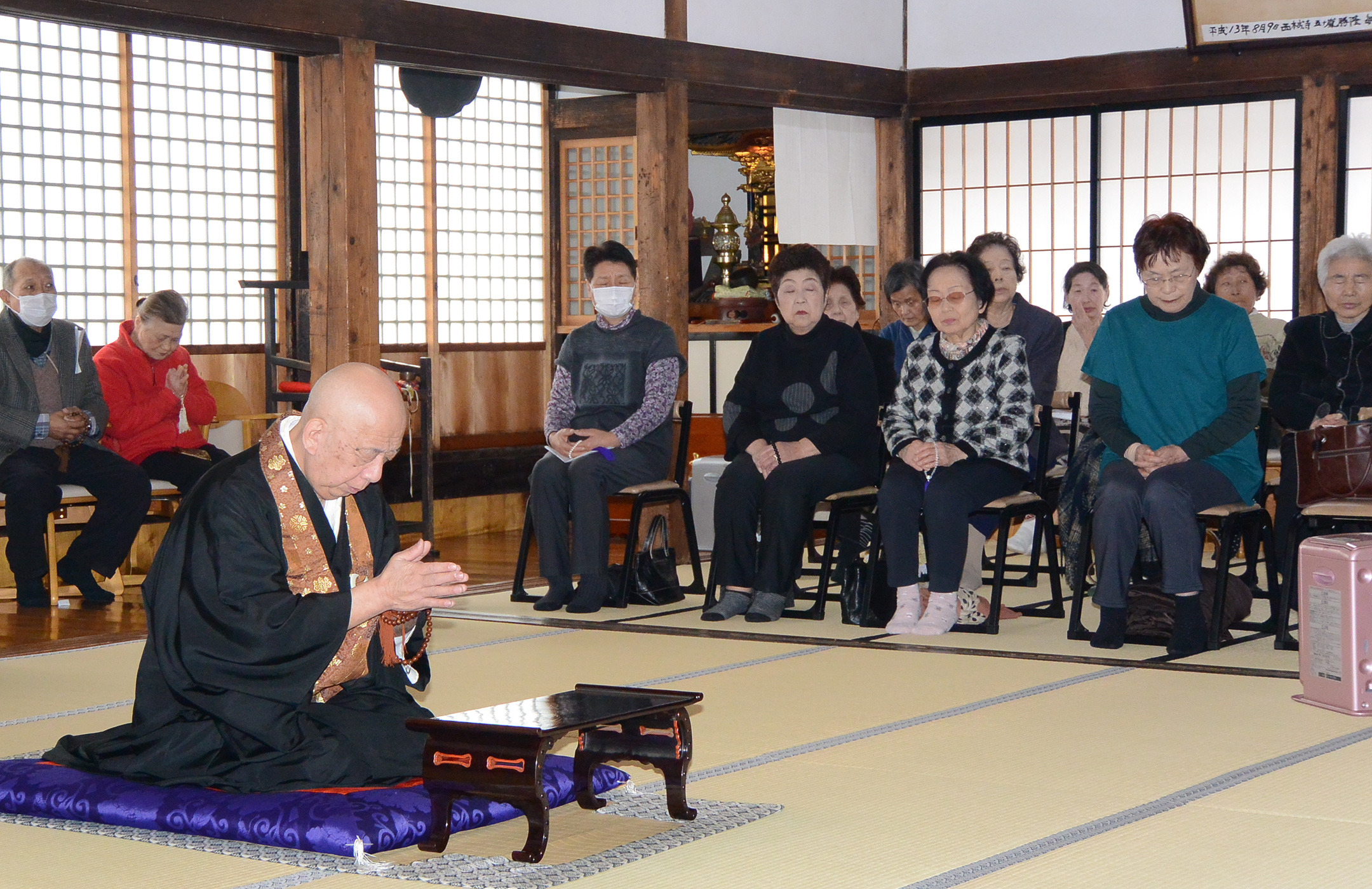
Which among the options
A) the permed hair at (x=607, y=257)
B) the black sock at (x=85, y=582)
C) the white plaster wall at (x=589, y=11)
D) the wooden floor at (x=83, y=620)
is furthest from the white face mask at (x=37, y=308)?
the permed hair at (x=607, y=257)

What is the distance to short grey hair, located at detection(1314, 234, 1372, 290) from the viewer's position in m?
5.04

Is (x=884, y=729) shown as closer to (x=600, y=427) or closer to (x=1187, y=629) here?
(x=1187, y=629)

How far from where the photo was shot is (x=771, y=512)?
17.7ft

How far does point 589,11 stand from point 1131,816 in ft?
15.0

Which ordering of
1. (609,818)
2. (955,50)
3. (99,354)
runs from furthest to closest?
(955,50)
(99,354)
(609,818)

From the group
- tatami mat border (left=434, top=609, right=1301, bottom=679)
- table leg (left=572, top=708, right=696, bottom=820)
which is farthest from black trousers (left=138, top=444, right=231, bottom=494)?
table leg (left=572, top=708, right=696, bottom=820)

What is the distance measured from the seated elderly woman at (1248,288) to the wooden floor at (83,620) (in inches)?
118

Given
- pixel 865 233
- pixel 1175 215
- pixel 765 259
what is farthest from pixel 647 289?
pixel 765 259

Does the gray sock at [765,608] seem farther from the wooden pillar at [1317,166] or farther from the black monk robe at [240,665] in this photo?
the wooden pillar at [1317,166]

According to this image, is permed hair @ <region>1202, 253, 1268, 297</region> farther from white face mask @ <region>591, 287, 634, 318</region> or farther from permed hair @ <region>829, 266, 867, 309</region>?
white face mask @ <region>591, 287, 634, 318</region>

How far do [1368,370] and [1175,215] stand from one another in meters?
0.80

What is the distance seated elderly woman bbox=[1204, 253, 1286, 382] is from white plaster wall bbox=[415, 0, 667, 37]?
245cm

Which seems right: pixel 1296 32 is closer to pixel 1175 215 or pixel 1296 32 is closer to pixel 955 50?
pixel 955 50

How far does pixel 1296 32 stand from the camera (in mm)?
6945
